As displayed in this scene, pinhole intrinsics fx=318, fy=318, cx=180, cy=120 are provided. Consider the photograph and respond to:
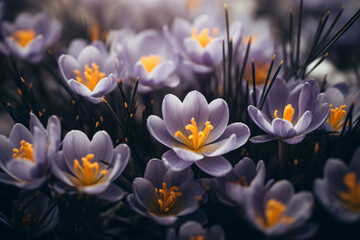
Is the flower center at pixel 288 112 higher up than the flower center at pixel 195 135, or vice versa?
the flower center at pixel 288 112

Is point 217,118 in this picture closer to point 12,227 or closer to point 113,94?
point 113,94

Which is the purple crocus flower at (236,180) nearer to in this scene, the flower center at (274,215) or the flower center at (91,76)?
the flower center at (274,215)

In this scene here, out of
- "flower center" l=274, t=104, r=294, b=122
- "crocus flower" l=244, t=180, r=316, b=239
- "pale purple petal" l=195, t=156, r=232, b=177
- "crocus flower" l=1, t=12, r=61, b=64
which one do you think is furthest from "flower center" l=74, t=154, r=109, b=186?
"crocus flower" l=1, t=12, r=61, b=64

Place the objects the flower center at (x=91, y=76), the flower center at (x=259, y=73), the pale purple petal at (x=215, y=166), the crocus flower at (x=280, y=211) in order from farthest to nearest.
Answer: the flower center at (x=259, y=73)
the flower center at (x=91, y=76)
the pale purple petal at (x=215, y=166)
the crocus flower at (x=280, y=211)

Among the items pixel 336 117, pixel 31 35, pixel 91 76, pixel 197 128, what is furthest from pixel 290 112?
pixel 31 35

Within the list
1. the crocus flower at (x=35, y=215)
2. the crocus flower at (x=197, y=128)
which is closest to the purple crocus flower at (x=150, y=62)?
the crocus flower at (x=197, y=128)

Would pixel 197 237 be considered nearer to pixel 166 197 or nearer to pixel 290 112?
pixel 166 197

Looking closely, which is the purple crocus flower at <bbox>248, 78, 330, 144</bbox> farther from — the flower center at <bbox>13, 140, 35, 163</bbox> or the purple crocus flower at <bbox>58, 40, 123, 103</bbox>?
the flower center at <bbox>13, 140, 35, 163</bbox>

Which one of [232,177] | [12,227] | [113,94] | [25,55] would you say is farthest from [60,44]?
[232,177]
